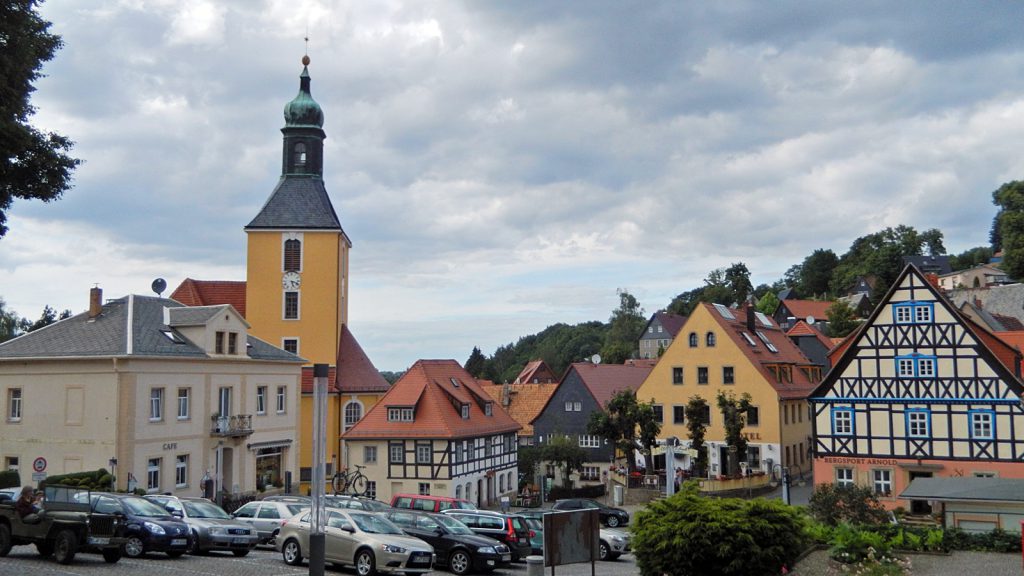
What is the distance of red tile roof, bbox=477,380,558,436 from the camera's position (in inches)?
2662

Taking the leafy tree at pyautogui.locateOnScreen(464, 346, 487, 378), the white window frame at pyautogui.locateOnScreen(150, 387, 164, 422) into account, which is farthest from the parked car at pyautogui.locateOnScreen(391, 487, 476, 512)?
the leafy tree at pyautogui.locateOnScreen(464, 346, 487, 378)

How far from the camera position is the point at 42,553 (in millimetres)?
20734

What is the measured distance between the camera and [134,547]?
72.3 ft

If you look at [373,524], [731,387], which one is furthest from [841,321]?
[373,524]

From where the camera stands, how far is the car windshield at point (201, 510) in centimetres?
2518

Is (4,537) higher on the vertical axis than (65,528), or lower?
lower

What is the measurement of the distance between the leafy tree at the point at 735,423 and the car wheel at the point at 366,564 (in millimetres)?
29965

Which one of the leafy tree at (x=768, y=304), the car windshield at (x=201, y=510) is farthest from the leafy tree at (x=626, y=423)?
the leafy tree at (x=768, y=304)

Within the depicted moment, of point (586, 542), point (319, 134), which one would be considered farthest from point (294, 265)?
point (586, 542)

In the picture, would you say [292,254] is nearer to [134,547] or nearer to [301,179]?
[301,179]

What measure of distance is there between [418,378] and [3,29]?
35.2 m

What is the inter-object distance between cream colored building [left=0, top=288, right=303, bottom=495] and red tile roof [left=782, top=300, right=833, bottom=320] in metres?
79.9

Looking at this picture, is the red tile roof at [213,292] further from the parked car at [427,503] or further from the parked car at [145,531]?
the parked car at [145,531]

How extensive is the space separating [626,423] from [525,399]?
1968 centimetres
